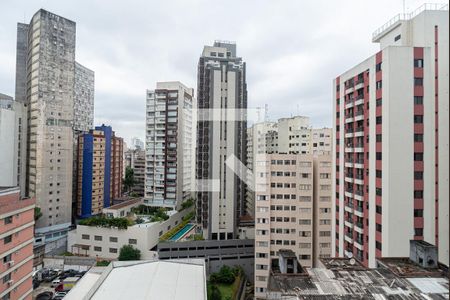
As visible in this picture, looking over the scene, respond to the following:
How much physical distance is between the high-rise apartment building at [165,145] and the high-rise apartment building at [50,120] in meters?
8.60

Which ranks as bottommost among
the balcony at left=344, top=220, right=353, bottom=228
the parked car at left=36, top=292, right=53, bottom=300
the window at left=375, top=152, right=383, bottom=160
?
the parked car at left=36, top=292, right=53, bottom=300

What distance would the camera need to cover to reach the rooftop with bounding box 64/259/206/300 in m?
10.8

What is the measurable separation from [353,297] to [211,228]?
1754 cm

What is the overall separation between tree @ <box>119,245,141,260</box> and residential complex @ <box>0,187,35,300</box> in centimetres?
790

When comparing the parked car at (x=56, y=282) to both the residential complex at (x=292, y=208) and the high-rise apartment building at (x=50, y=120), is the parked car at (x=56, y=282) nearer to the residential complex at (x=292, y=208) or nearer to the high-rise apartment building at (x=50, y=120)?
the high-rise apartment building at (x=50, y=120)

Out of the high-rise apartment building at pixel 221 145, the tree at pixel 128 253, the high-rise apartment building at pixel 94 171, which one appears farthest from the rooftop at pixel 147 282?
the high-rise apartment building at pixel 94 171

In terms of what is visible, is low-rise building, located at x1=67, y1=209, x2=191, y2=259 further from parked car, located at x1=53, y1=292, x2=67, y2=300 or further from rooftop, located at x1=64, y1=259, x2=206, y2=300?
rooftop, located at x1=64, y1=259, x2=206, y2=300

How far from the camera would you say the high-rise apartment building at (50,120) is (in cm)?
2784

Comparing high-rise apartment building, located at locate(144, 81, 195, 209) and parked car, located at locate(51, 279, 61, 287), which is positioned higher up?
high-rise apartment building, located at locate(144, 81, 195, 209)

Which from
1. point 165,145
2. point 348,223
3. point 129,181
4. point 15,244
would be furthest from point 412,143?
point 129,181

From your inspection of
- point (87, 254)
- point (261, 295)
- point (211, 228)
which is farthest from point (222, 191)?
point (87, 254)

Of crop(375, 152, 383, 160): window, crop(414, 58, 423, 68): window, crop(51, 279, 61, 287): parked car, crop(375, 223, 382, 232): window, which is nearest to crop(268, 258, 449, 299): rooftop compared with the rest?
crop(375, 223, 382, 232): window

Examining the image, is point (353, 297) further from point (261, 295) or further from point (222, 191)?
point (222, 191)

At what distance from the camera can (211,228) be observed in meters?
24.6
